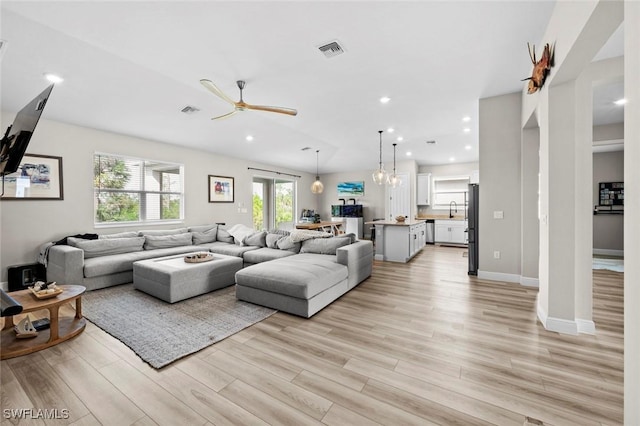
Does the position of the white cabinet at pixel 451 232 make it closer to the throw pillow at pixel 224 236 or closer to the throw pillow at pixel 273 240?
the throw pillow at pixel 273 240

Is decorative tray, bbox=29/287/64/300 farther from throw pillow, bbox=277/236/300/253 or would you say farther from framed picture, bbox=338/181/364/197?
framed picture, bbox=338/181/364/197

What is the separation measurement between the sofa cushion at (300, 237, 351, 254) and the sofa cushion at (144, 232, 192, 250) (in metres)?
2.60

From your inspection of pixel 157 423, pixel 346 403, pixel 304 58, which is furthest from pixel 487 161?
pixel 157 423

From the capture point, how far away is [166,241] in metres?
5.05

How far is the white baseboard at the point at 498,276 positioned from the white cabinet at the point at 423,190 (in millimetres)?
4751

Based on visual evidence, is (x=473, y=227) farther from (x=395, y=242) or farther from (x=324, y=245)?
(x=324, y=245)

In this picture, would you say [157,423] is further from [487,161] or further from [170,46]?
[487,161]

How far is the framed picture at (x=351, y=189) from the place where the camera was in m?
9.89

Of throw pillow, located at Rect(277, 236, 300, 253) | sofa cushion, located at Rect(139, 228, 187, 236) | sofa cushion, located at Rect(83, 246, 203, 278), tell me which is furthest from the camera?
sofa cushion, located at Rect(139, 228, 187, 236)

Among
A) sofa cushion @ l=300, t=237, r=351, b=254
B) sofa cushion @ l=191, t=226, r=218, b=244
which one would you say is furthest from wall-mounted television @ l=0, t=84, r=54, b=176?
sofa cushion @ l=191, t=226, r=218, b=244

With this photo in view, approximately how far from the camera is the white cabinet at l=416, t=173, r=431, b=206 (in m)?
8.80

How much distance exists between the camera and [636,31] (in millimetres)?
1095

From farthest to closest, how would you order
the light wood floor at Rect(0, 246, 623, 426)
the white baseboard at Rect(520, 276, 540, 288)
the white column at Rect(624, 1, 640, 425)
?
the white baseboard at Rect(520, 276, 540, 288) → the light wood floor at Rect(0, 246, 623, 426) → the white column at Rect(624, 1, 640, 425)

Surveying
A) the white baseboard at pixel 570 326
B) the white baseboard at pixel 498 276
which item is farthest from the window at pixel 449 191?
the white baseboard at pixel 570 326
